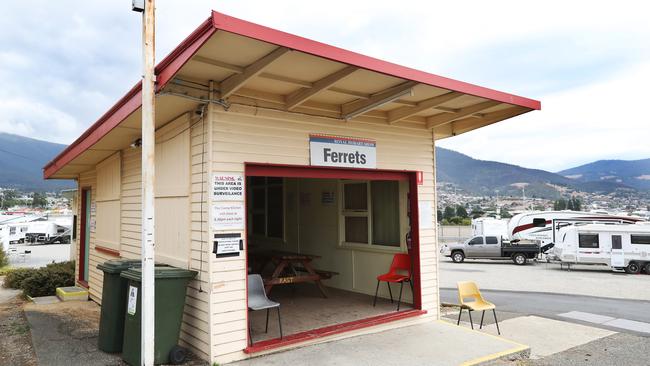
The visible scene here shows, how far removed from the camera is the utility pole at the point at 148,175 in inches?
156

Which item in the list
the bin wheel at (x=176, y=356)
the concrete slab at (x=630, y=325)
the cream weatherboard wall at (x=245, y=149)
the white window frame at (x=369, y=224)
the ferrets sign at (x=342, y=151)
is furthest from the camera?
the concrete slab at (x=630, y=325)

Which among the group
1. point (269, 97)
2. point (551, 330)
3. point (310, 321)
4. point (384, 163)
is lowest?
point (551, 330)

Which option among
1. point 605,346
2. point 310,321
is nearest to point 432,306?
point 310,321

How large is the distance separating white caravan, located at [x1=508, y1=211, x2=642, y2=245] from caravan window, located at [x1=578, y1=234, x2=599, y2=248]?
4.67 m

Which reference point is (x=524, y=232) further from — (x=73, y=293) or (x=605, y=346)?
(x=73, y=293)

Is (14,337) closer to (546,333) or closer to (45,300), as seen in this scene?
(45,300)

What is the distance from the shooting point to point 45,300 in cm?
877

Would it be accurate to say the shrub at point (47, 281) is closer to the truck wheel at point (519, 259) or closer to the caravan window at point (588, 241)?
the caravan window at point (588, 241)

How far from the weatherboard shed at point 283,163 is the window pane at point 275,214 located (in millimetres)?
1717

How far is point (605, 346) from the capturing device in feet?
20.7

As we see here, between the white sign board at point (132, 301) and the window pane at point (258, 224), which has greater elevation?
the window pane at point (258, 224)

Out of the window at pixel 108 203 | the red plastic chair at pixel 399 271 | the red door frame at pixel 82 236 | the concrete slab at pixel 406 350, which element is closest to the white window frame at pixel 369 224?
the red plastic chair at pixel 399 271

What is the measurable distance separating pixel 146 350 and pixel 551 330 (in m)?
6.27

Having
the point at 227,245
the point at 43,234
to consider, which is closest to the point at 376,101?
the point at 227,245
